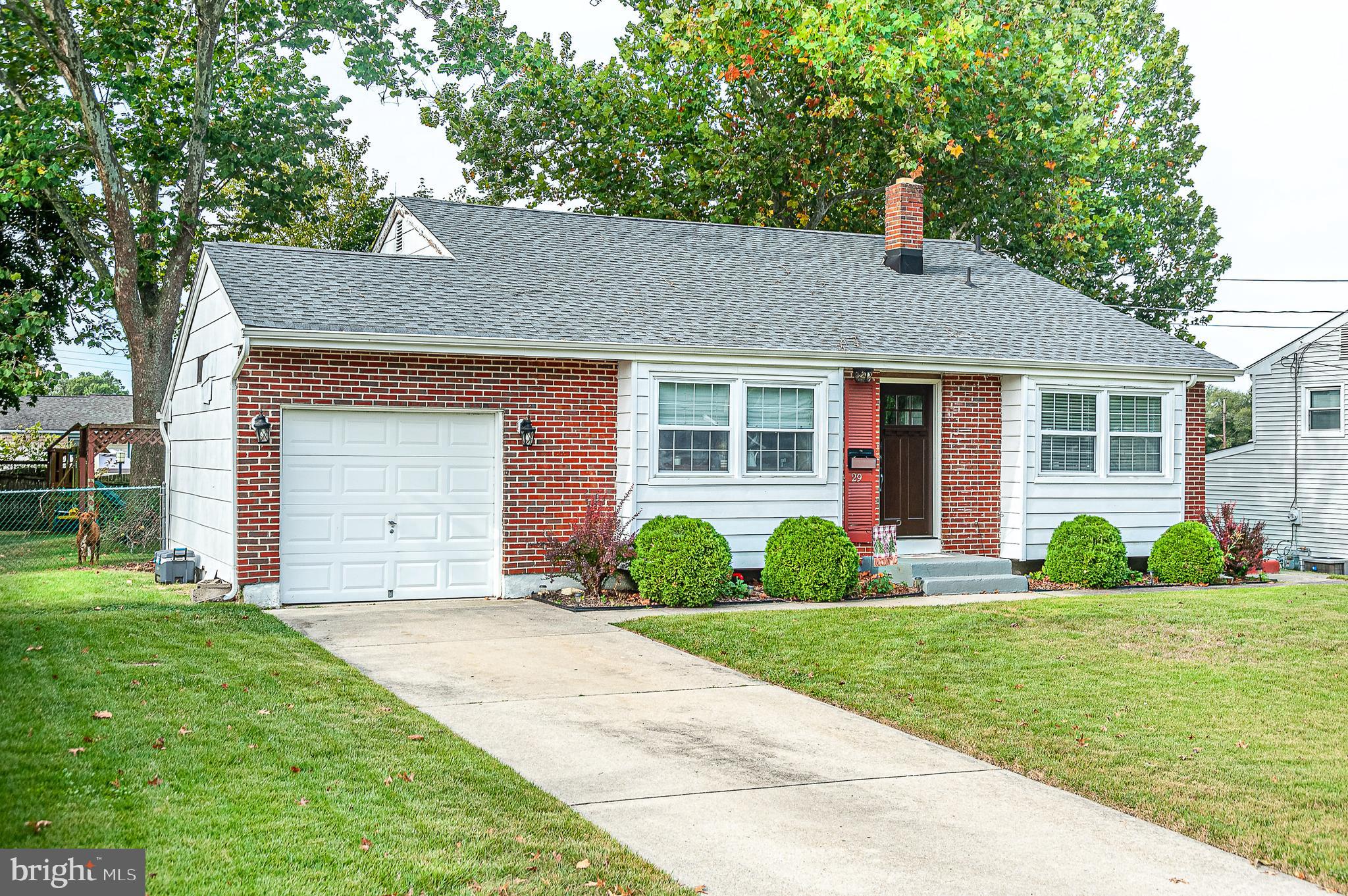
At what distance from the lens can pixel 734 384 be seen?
47.0ft

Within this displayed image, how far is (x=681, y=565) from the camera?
12.8 m

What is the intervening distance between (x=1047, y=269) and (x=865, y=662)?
23071 millimetres

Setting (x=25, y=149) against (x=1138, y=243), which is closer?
(x=25, y=149)

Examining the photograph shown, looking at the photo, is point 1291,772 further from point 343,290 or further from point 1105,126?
point 1105,126

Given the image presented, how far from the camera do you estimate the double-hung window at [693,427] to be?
1404cm

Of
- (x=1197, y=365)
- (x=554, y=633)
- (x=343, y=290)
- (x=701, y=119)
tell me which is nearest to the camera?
(x=554, y=633)

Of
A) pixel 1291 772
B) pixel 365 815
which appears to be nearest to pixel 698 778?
pixel 365 815

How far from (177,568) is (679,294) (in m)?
7.34

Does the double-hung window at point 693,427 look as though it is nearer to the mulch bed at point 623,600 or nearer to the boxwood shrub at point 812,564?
the boxwood shrub at point 812,564

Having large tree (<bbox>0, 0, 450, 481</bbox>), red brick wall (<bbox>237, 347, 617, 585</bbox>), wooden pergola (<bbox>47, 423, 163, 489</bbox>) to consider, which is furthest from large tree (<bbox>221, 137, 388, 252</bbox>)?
red brick wall (<bbox>237, 347, 617, 585</bbox>)

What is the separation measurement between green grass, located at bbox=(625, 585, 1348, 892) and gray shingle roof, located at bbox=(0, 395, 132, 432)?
52312mm

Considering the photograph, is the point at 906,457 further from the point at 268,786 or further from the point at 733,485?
the point at 268,786

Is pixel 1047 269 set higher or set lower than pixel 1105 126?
lower

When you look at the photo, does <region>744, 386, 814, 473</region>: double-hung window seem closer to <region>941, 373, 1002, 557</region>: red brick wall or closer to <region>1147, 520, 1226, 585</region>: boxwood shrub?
<region>941, 373, 1002, 557</region>: red brick wall
